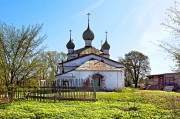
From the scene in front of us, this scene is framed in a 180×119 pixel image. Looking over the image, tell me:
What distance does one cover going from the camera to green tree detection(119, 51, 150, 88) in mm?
62219

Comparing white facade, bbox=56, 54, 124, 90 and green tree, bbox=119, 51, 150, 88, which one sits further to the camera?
green tree, bbox=119, 51, 150, 88

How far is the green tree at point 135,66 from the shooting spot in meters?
62.2

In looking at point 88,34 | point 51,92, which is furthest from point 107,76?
point 51,92

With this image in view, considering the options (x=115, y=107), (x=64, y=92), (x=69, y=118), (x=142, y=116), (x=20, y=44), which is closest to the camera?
(x=69, y=118)

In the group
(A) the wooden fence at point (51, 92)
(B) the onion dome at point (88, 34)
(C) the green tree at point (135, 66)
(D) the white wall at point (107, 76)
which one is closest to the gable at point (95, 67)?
Result: (D) the white wall at point (107, 76)

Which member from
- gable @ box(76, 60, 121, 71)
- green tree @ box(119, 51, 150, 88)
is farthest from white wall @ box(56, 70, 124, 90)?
green tree @ box(119, 51, 150, 88)

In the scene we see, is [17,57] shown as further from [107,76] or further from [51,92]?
[107,76]

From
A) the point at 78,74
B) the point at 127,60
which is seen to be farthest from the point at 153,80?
the point at 78,74

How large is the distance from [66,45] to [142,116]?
38.3 m

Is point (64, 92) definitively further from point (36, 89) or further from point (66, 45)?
point (66, 45)

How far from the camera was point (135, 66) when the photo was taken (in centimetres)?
6256

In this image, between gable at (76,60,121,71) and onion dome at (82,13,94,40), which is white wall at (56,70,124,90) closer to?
gable at (76,60,121,71)

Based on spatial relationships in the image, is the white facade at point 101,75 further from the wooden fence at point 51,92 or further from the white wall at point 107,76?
the wooden fence at point 51,92

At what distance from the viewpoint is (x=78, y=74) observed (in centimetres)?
3453
